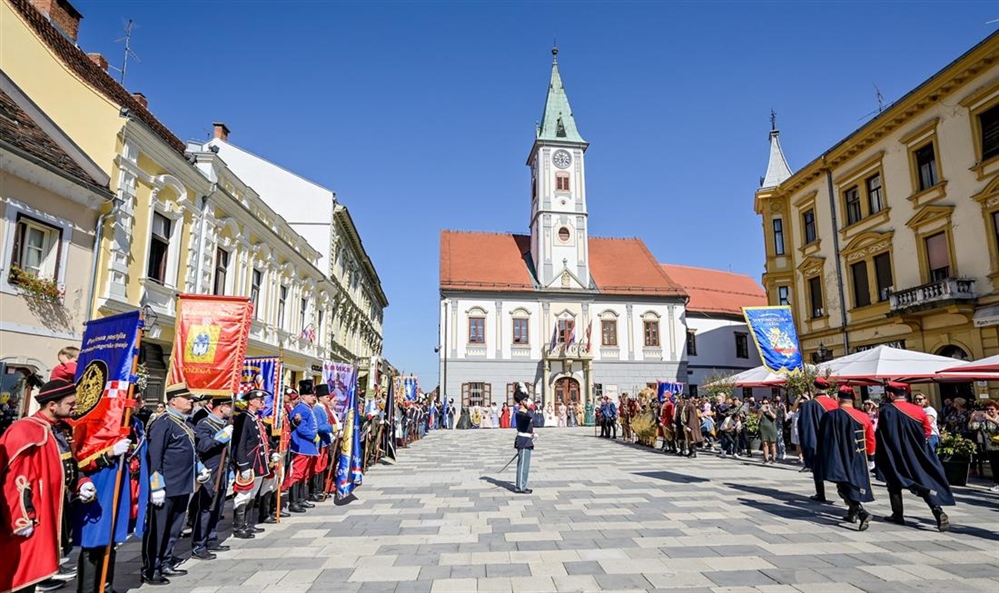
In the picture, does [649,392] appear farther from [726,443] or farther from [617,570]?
[617,570]

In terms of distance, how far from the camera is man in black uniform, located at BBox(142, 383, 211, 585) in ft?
17.4

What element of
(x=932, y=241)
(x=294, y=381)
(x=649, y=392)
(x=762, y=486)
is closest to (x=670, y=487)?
(x=762, y=486)

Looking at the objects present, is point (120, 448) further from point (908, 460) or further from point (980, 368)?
point (980, 368)

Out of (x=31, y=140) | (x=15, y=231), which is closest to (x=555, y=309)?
(x=31, y=140)

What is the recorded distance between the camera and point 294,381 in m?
24.6

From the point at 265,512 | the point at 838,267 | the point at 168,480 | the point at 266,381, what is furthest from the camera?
the point at 838,267

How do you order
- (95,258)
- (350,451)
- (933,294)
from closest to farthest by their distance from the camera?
(350,451)
(95,258)
(933,294)

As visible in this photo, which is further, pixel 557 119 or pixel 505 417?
pixel 557 119

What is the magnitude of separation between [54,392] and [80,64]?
50.9 ft

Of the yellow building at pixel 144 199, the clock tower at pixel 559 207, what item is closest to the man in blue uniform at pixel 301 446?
the yellow building at pixel 144 199

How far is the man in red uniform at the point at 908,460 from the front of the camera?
24.0ft

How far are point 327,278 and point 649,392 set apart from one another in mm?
16206

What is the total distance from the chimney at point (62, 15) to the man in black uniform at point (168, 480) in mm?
16476

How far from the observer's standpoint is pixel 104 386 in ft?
16.2
